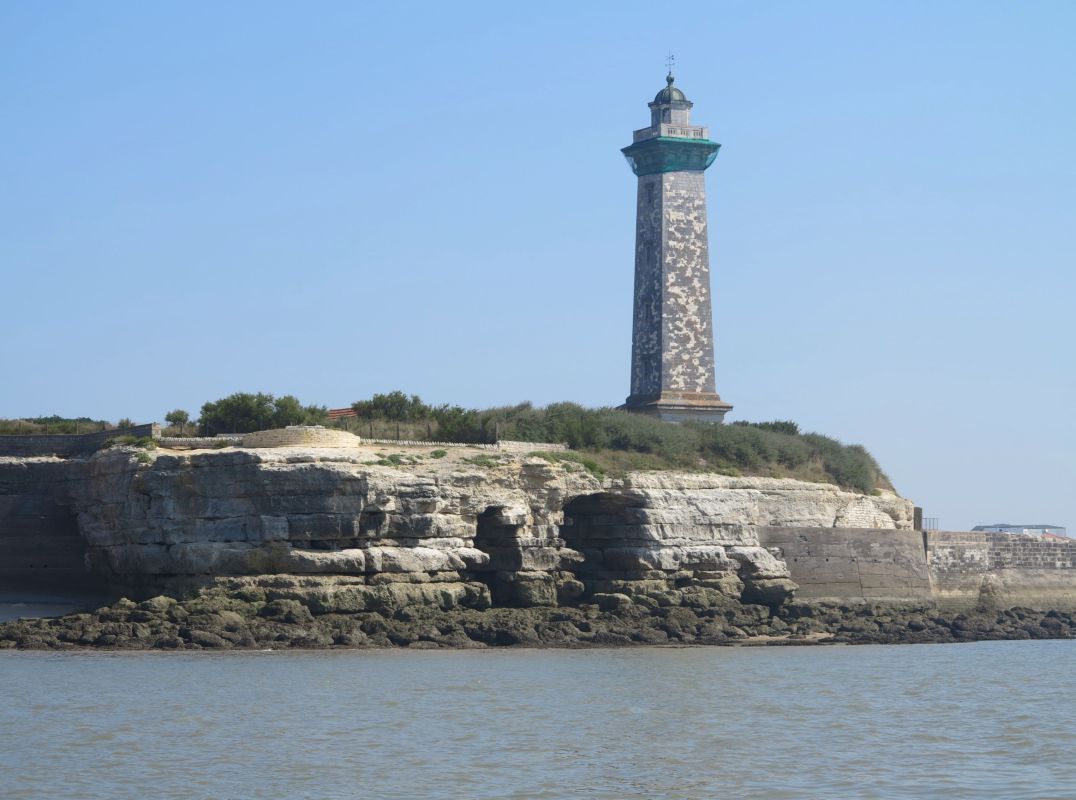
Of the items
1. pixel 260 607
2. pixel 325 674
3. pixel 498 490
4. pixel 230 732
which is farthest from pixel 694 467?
pixel 230 732

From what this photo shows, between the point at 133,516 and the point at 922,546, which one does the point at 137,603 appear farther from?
the point at 922,546

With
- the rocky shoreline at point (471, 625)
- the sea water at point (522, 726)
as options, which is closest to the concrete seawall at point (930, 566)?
the rocky shoreline at point (471, 625)

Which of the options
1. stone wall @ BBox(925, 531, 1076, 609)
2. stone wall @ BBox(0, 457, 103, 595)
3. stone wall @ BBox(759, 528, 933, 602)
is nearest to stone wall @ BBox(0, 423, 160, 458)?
stone wall @ BBox(0, 457, 103, 595)

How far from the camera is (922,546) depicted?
4462 cm

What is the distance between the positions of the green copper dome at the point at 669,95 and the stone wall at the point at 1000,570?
15.0 m

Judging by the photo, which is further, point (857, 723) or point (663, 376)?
point (663, 376)

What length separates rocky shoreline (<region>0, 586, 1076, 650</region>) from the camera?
30.7 metres

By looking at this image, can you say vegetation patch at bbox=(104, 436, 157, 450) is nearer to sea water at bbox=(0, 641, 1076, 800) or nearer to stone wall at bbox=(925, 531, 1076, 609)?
sea water at bbox=(0, 641, 1076, 800)

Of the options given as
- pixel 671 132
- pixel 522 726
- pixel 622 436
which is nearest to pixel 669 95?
pixel 671 132

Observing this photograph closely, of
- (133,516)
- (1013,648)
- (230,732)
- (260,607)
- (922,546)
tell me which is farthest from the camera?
(922,546)

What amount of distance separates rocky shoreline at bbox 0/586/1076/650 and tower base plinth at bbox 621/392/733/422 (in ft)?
32.4

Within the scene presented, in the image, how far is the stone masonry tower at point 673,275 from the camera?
158 ft

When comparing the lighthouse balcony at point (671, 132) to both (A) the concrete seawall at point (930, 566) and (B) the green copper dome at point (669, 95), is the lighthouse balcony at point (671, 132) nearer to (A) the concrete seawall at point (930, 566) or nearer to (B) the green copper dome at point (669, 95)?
(B) the green copper dome at point (669, 95)

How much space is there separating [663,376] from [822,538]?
9.24 metres
